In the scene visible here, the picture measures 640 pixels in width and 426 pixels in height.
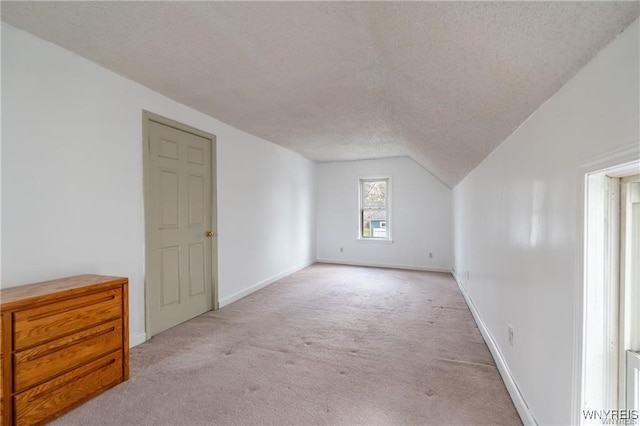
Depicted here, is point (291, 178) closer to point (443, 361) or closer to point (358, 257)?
point (358, 257)

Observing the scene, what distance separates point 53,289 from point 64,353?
38 centimetres

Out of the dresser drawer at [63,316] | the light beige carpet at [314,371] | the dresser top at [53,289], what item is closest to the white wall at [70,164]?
the dresser top at [53,289]

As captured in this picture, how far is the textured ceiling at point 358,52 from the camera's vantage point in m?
1.02

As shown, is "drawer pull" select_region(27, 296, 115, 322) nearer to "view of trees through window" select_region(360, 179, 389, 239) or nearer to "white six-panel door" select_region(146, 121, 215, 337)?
"white six-panel door" select_region(146, 121, 215, 337)

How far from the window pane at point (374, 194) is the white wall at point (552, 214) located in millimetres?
3969

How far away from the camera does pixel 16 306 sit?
149cm

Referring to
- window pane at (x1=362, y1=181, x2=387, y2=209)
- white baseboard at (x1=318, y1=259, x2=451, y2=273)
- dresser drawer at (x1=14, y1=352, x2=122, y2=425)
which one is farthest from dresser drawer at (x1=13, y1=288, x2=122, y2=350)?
window pane at (x1=362, y1=181, x2=387, y2=209)

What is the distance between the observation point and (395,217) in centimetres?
608

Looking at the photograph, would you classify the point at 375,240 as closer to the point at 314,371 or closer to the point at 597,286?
the point at 314,371

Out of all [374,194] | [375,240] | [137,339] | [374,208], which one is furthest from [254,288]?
[374,194]

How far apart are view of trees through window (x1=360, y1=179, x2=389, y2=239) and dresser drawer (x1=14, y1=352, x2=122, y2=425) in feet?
16.7

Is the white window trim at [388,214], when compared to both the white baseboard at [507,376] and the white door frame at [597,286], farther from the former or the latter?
the white door frame at [597,286]

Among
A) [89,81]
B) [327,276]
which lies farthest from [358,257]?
[89,81]

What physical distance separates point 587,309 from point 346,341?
1.96 metres
